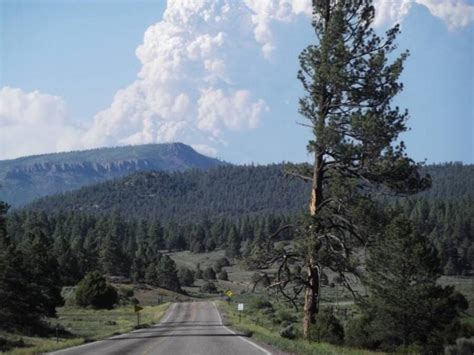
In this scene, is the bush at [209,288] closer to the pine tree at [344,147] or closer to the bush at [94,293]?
the bush at [94,293]

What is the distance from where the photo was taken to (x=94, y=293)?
78312 millimetres

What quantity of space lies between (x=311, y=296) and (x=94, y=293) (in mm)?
63039

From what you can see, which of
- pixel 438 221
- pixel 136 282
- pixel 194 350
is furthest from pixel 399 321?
pixel 438 221

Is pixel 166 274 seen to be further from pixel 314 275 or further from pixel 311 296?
pixel 314 275

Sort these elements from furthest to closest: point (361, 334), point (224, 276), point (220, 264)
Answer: point (220, 264)
point (224, 276)
point (361, 334)

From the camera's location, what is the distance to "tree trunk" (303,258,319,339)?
19.1 m

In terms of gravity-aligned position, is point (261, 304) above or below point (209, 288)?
above

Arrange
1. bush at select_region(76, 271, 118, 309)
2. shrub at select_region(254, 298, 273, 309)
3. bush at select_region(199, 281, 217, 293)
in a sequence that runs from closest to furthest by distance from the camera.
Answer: bush at select_region(76, 271, 118, 309), shrub at select_region(254, 298, 273, 309), bush at select_region(199, 281, 217, 293)

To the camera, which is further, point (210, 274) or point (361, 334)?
point (210, 274)

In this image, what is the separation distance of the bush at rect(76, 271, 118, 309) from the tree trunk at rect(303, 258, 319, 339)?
61737 millimetres

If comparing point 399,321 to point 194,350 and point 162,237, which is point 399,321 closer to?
point 194,350

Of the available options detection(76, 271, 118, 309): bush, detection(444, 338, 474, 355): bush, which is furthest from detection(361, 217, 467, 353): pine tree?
detection(76, 271, 118, 309): bush

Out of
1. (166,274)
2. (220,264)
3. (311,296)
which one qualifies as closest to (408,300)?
(311,296)

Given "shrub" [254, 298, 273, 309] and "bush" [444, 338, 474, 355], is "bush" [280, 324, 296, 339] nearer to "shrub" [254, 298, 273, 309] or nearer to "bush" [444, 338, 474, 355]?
"bush" [444, 338, 474, 355]
